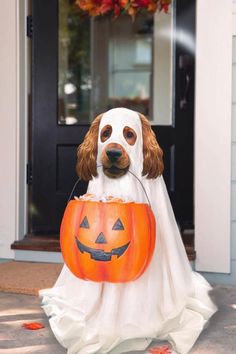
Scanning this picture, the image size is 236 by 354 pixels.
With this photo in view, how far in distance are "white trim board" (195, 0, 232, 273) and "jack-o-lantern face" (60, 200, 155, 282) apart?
1379 mm

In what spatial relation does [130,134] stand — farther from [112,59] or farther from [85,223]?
[112,59]

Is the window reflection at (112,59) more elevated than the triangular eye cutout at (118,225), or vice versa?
the window reflection at (112,59)

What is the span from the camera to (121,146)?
267cm

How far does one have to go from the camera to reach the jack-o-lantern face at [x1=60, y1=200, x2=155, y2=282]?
2521 millimetres

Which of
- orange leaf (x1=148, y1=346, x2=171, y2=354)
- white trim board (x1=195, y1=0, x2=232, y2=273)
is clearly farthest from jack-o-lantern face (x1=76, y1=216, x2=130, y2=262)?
white trim board (x1=195, y1=0, x2=232, y2=273)

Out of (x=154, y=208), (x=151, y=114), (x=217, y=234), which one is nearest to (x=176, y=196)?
(x=217, y=234)

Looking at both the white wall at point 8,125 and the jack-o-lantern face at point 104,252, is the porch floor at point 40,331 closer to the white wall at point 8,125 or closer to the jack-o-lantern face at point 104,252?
the jack-o-lantern face at point 104,252

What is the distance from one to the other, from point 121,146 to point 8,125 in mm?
1945

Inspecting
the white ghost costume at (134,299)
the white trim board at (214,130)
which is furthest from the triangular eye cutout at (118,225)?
the white trim board at (214,130)

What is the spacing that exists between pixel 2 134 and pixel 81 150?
69.1 inches

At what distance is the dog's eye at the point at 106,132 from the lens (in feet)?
8.98

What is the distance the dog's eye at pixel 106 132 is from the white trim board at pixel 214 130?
129 centimetres

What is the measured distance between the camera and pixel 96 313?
109 inches

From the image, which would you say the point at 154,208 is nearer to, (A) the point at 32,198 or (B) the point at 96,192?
(B) the point at 96,192
